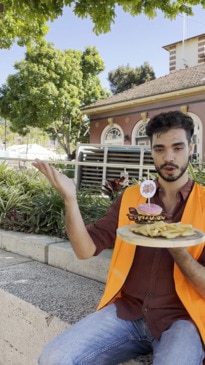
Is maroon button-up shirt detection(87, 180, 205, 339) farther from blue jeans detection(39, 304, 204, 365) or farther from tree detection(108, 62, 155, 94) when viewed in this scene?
tree detection(108, 62, 155, 94)

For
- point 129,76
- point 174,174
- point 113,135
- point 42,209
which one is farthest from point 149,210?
point 129,76

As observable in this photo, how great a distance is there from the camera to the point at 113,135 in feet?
61.9

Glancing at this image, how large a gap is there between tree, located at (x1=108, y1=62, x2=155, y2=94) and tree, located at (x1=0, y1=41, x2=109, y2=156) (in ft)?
39.9

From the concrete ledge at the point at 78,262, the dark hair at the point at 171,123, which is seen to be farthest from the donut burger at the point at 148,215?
the concrete ledge at the point at 78,262

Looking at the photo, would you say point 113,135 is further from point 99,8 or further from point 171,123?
point 171,123

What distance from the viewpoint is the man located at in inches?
64.4

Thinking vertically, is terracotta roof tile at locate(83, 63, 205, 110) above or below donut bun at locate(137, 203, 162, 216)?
above

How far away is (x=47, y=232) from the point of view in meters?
4.13

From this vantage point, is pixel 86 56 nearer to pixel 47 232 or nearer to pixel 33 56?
pixel 33 56

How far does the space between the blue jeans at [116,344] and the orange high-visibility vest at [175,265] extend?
6 centimetres

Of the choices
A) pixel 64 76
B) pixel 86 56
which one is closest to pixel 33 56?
pixel 64 76

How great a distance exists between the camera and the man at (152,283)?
5.36 feet

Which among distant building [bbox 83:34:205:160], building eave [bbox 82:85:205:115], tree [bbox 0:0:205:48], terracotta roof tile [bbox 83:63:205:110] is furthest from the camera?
terracotta roof tile [bbox 83:63:205:110]

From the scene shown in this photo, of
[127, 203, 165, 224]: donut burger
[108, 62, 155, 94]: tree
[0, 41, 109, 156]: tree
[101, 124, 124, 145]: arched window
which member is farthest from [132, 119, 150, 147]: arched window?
[108, 62, 155, 94]: tree
